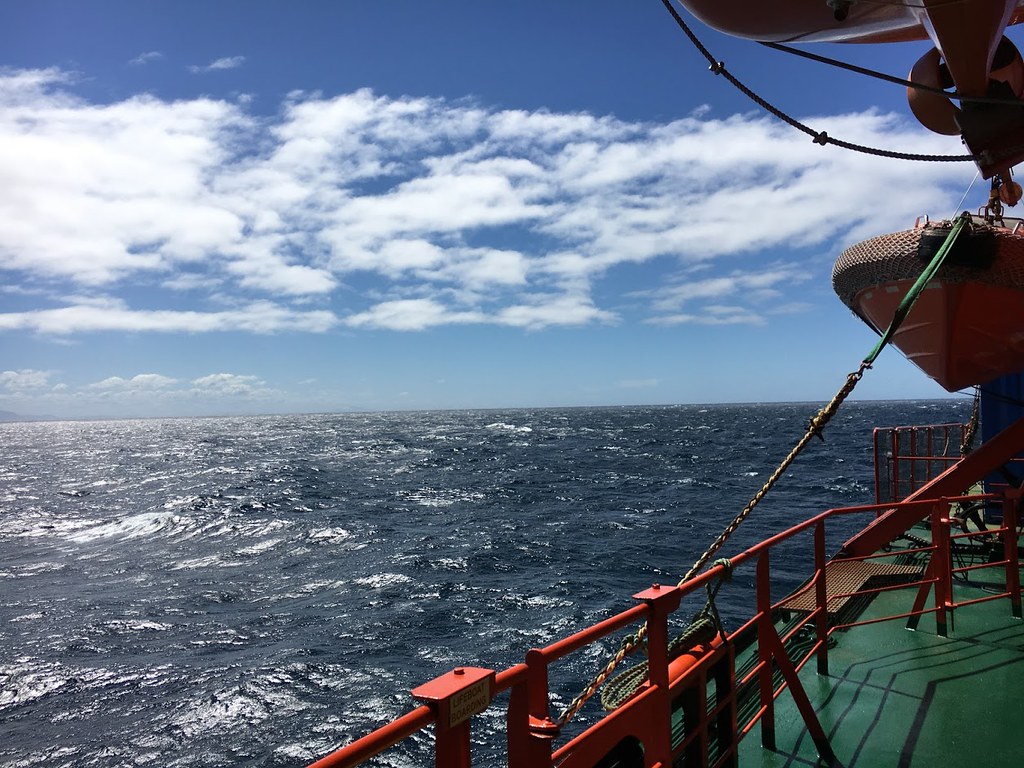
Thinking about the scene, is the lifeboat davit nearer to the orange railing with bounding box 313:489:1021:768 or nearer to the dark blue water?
the orange railing with bounding box 313:489:1021:768

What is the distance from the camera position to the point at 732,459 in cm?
5088

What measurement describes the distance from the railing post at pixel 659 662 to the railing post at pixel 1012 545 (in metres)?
5.01

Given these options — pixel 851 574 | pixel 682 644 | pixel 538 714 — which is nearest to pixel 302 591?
pixel 851 574

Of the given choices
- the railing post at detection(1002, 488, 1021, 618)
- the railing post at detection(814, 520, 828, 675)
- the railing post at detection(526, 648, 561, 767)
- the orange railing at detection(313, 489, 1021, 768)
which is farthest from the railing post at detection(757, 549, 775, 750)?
the railing post at detection(1002, 488, 1021, 618)

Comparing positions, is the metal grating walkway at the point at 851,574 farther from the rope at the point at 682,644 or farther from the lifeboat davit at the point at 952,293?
the rope at the point at 682,644

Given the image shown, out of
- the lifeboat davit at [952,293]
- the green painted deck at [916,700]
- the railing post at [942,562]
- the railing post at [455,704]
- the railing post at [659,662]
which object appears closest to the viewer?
the railing post at [455,704]

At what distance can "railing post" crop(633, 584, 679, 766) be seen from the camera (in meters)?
3.06

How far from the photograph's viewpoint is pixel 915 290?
17.6 feet

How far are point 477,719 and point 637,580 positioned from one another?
7854 millimetres

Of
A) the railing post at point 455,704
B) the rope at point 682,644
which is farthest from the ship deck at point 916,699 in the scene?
the railing post at point 455,704

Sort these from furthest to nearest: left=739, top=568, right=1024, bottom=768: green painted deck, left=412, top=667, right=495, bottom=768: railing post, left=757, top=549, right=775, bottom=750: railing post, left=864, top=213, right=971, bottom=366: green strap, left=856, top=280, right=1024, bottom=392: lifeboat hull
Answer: left=856, top=280, right=1024, bottom=392: lifeboat hull < left=864, top=213, right=971, bottom=366: green strap < left=739, top=568, right=1024, bottom=768: green painted deck < left=757, top=549, right=775, bottom=750: railing post < left=412, top=667, right=495, bottom=768: railing post

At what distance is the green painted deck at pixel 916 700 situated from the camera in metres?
4.37

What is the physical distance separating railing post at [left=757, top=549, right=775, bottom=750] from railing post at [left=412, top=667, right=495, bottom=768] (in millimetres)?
2566

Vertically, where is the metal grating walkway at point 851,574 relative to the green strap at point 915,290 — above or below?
below
